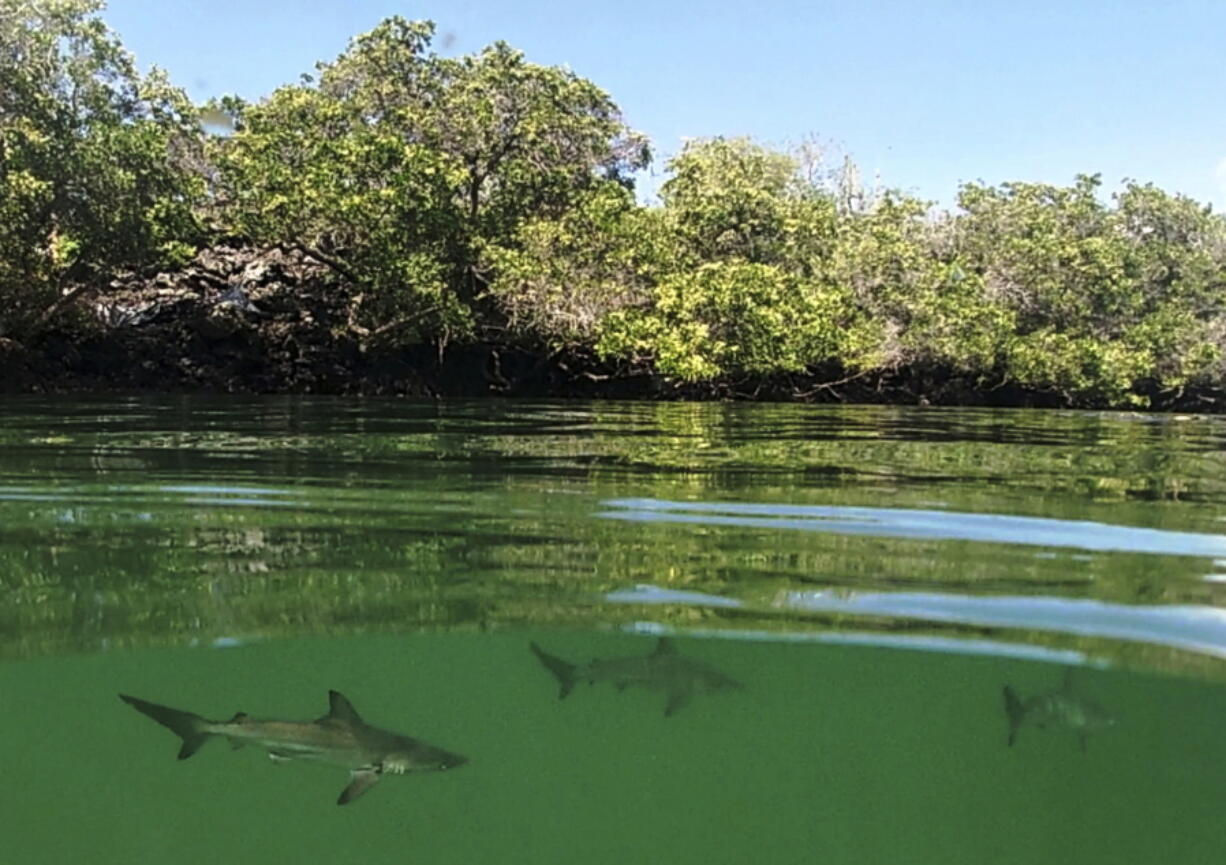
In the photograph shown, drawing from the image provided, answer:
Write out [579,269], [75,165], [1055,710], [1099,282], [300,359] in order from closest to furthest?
[1055,710]
[75,165]
[579,269]
[300,359]
[1099,282]

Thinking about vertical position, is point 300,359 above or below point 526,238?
below

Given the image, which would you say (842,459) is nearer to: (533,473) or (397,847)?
(533,473)

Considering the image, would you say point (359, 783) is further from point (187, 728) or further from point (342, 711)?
point (187, 728)

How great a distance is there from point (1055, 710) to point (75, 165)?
19.4 meters

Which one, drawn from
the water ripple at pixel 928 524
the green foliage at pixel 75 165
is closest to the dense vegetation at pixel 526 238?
the green foliage at pixel 75 165

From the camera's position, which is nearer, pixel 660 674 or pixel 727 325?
pixel 660 674

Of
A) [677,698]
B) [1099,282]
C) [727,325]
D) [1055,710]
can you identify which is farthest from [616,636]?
[1099,282]

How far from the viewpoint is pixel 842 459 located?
30.6ft

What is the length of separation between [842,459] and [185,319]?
75.1ft

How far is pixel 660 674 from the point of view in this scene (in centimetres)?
523

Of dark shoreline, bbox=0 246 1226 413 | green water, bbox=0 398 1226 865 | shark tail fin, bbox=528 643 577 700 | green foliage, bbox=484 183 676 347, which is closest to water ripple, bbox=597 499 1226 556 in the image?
green water, bbox=0 398 1226 865

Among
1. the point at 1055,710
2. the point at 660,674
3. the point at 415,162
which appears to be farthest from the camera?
the point at 415,162

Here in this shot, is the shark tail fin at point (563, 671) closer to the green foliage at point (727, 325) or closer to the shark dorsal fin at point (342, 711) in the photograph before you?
the shark dorsal fin at point (342, 711)

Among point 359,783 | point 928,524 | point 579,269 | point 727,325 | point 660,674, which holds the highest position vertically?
point 579,269
